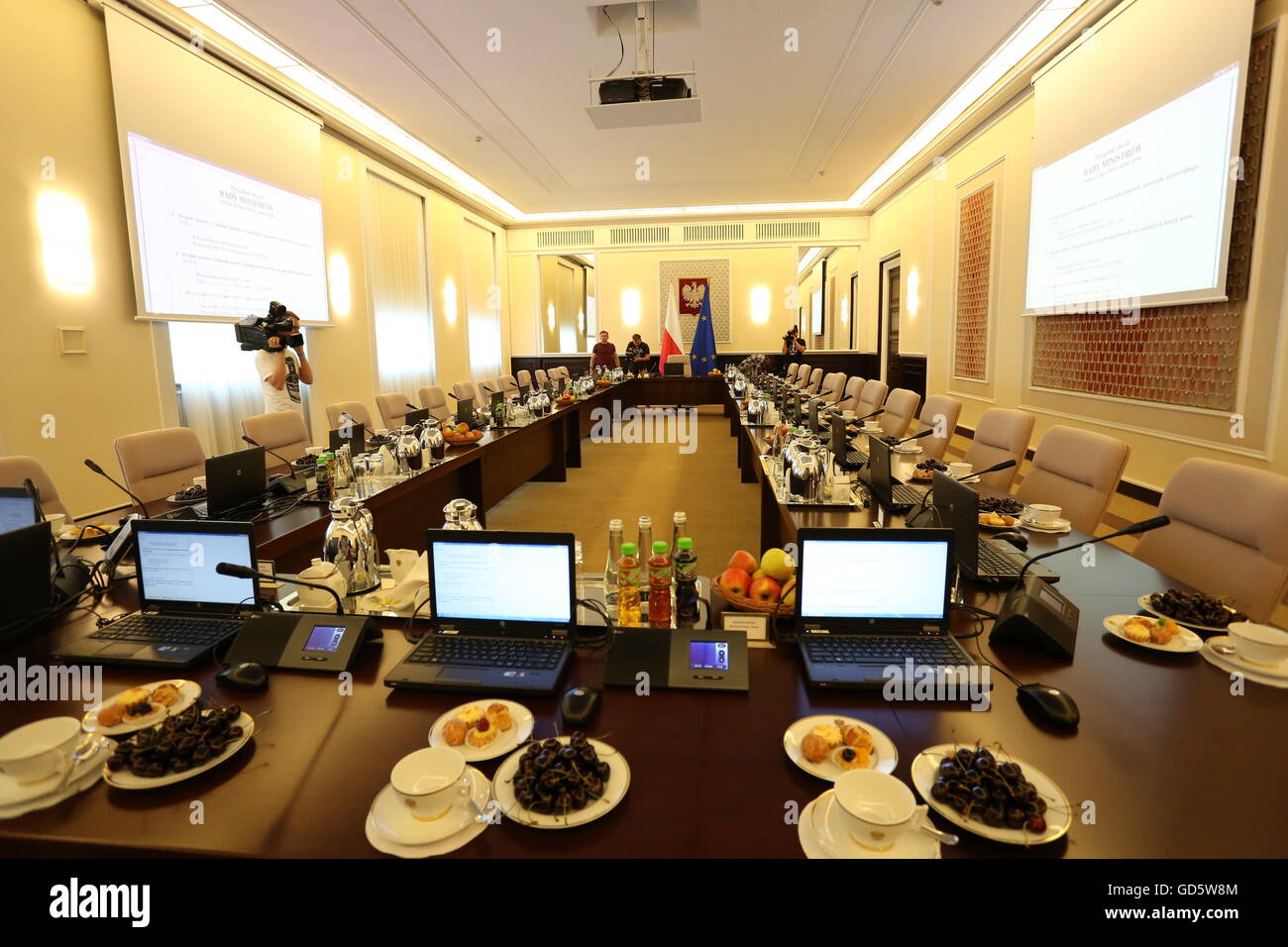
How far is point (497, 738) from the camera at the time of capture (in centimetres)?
101

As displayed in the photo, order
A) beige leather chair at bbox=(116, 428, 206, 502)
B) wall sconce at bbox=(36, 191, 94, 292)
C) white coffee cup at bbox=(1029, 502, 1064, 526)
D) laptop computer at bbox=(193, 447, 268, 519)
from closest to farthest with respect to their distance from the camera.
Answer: white coffee cup at bbox=(1029, 502, 1064, 526) → laptop computer at bbox=(193, 447, 268, 519) → beige leather chair at bbox=(116, 428, 206, 502) → wall sconce at bbox=(36, 191, 94, 292)

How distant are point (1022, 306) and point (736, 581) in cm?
588

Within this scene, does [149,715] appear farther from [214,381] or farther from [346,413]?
[214,381]

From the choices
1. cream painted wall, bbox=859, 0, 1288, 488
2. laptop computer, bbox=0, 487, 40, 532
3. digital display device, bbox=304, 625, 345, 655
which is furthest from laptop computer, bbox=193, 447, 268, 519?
cream painted wall, bbox=859, 0, 1288, 488

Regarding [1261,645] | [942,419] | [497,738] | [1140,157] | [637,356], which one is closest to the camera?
[497,738]

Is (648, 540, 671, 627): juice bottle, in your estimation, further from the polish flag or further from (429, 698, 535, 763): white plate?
the polish flag

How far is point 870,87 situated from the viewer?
6.00m

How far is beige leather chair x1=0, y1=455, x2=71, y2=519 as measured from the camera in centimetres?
228

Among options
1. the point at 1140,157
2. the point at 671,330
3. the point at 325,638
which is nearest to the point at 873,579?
the point at 325,638

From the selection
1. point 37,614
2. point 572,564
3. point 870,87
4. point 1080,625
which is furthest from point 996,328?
point 37,614

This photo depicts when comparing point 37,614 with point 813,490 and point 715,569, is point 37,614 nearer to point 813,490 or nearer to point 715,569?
point 813,490

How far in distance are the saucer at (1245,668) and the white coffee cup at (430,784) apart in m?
1.31

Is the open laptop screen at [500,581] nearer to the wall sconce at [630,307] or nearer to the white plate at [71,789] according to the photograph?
the white plate at [71,789]
